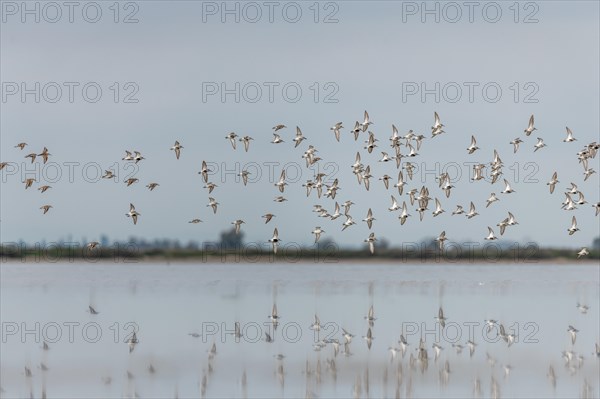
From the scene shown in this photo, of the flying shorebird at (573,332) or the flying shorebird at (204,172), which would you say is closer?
the flying shorebird at (573,332)

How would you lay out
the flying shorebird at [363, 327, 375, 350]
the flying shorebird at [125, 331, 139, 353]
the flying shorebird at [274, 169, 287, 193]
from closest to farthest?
the flying shorebird at [125, 331, 139, 353], the flying shorebird at [363, 327, 375, 350], the flying shorebird at [274, 169, 287, 193]

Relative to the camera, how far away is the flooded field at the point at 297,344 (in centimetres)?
2808

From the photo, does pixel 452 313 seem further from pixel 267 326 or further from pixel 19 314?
pixel 19 314

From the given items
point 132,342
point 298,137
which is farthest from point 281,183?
point 132,342

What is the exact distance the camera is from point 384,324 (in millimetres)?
39312

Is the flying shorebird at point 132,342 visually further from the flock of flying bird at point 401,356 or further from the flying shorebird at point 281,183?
the flying shorebird at point 281,183

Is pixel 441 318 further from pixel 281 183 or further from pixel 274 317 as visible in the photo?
pixel 281 183

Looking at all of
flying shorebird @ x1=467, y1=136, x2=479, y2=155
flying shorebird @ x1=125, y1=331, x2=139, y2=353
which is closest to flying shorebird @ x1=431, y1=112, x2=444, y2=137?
flying shorebird @ x1=467, y1=136, x2=479, y2=155

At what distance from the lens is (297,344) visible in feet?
114

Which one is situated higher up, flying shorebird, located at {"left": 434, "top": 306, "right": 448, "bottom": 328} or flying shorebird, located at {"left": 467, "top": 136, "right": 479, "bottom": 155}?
flying shorebird, located at {"left": 467, "top": 136, "right": 479, "bottom": 155}

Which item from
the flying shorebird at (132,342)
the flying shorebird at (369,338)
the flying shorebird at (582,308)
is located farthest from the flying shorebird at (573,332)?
the flying shorebird at (132,342)

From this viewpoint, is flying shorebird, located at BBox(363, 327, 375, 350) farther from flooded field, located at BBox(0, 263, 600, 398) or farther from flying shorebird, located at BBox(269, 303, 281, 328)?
flying shorebird, located at BBox(269, 303, 281, 328)

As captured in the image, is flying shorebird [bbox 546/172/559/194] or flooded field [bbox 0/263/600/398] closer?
flooded field [bbox 0/263/600/398]

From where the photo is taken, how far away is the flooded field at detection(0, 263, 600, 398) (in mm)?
28078
